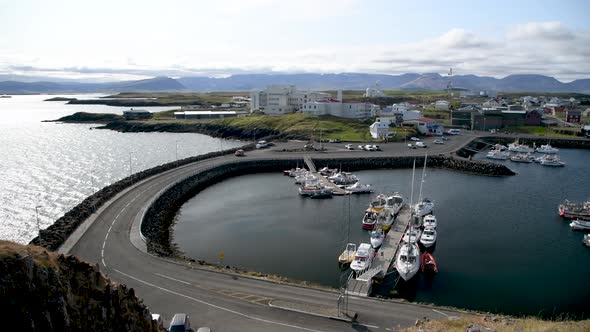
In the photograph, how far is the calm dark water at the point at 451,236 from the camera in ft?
80.5

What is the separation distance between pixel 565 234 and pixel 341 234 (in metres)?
18.1

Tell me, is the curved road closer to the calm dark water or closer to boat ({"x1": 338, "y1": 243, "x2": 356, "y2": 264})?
the calm dark water

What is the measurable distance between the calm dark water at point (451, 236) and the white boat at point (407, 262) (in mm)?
743

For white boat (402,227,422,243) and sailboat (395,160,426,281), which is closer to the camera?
sailboat (395,160,426,281)

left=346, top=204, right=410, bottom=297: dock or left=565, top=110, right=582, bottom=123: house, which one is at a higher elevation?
left=565, top=110, right=582, bottom=123: house

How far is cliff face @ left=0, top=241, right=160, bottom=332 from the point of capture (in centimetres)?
907

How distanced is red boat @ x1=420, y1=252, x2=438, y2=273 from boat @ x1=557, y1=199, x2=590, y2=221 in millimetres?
18198

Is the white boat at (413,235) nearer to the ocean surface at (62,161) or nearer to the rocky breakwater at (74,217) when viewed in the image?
the rocky breakwater at (74,217)

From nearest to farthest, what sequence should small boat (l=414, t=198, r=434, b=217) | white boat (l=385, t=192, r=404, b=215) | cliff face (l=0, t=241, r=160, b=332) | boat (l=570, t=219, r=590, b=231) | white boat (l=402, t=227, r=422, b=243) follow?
cliff face (l=0, t=241, r=160, b=332) → white boat (l=402, t=227, r=422, b=243) → boat (l=570, t=219, r=590, b=231) → small boat (l=414, t=198, r=434, b=217) → white boat (l=385, t=192, r=404, b=215)

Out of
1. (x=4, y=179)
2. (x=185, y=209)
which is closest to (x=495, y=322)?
(x=185, y=209)

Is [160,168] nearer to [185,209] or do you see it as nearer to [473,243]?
[185,209]

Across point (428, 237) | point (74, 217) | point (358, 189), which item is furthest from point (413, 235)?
point (74, 217)

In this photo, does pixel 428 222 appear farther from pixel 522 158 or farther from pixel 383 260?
pixel 522 158

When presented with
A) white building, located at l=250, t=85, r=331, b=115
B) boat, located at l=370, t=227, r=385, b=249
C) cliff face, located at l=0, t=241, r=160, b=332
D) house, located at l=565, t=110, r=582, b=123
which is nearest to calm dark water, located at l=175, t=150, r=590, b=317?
boat, located at l=370, t=227, r=385, b=249
